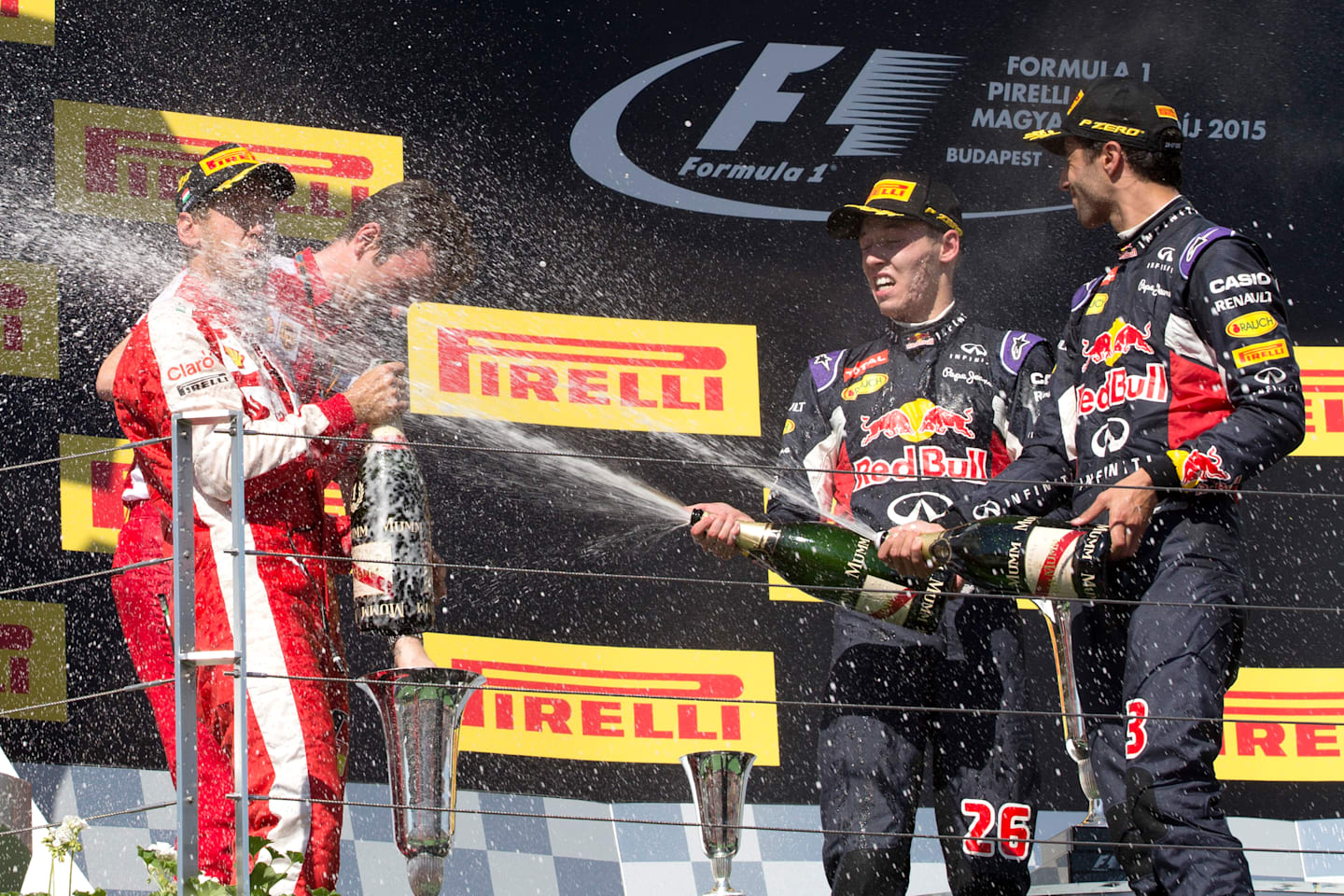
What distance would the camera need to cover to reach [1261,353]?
2.96 meters

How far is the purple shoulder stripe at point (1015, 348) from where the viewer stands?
368 centimetres


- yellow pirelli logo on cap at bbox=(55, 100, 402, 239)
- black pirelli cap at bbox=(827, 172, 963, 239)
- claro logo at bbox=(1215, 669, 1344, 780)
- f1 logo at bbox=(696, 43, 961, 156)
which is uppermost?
f1 logo at bbox=(696, 43, 961, 156)

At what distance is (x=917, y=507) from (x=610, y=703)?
3.98ft

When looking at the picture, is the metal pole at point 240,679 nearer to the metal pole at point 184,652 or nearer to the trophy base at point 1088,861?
the metal pole at point 184,652

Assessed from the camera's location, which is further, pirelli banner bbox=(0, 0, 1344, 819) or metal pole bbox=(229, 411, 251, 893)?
pirelli banner bbox=(0, 0, 1344, 819)

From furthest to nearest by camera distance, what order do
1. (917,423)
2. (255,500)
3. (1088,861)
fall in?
(1088,861)
(917,423)
(255,500)

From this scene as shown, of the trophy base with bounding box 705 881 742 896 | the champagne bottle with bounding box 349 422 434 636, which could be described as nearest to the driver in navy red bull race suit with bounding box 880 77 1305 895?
the trophy base with bounding box 705 881 742 896

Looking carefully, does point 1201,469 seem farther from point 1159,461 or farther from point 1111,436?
point 1111,436

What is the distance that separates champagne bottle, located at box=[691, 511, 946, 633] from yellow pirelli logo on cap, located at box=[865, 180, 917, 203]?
2.70ft

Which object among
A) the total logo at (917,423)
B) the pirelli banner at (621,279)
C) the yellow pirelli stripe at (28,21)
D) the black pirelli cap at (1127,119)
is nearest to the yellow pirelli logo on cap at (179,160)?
the pirelli banner at (621,279)

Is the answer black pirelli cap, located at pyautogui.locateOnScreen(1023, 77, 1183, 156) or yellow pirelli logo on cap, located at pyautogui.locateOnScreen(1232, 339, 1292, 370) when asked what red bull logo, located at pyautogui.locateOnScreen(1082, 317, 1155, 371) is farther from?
black pirelli cap, located at pyautogui.locateOnScreen(1023, 77, 1183, 156)

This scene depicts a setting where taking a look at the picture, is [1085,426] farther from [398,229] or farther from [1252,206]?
[1252,206]

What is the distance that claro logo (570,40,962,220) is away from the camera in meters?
4.57

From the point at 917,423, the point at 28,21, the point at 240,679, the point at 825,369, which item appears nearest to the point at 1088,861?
the point at 917,423
